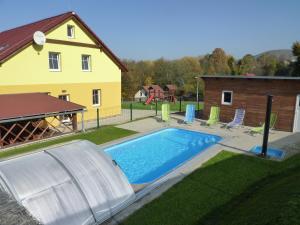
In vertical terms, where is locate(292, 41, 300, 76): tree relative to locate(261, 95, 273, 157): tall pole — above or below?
above

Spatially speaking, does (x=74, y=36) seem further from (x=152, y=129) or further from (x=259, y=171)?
(x=259, y=171)

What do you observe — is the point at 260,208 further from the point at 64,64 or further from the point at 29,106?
the point at 64,64

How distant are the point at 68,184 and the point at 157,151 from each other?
8192 millimetres

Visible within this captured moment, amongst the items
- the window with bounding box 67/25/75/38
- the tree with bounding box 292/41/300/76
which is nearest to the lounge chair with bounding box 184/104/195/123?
the window with bounding box 67/25/75/38

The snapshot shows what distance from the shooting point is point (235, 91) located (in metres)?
17.5

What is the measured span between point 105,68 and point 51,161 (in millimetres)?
17210

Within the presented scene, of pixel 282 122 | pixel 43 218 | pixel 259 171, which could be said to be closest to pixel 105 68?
pixel 282 122

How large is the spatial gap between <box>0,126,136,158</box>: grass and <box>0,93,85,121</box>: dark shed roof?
1.62m

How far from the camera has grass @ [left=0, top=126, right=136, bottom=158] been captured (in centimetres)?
1206

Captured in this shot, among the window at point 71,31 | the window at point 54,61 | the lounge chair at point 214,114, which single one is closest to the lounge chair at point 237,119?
the lounge chair at point 214,114

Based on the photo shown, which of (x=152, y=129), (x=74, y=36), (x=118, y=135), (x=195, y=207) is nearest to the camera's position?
(x=195, y=207)

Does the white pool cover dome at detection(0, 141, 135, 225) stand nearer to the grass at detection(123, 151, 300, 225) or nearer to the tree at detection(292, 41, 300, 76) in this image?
the grass at detection(123, 151, 300, 225)

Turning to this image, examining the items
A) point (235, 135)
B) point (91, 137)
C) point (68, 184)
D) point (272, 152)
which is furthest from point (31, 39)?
point (272, 152)

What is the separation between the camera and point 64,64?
19156mm
